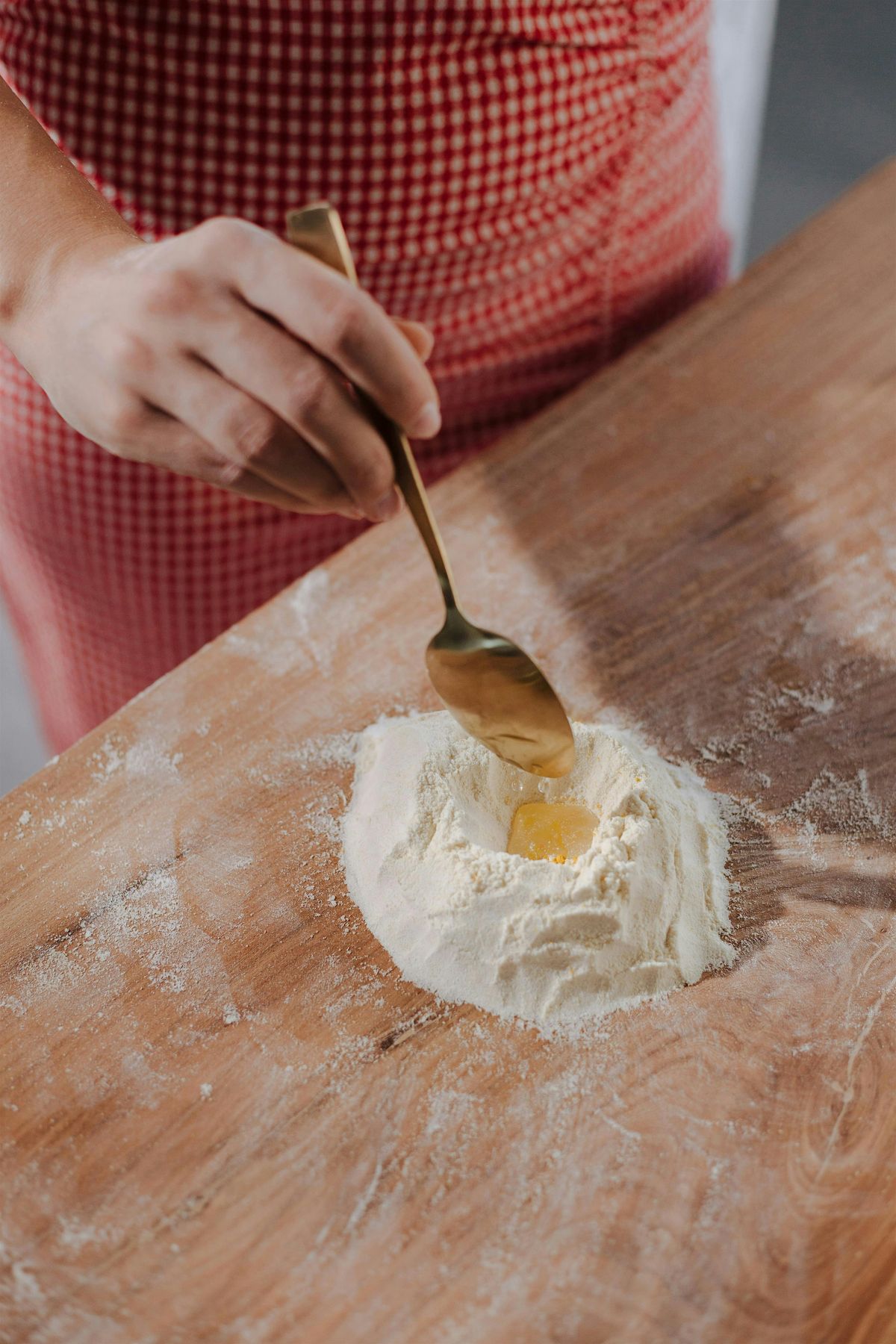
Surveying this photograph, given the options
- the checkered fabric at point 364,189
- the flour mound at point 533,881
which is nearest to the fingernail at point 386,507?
the flour mound at point 533,881

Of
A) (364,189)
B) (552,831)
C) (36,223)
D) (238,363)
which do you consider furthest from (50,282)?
(552,831)

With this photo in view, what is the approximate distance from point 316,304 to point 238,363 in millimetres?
46

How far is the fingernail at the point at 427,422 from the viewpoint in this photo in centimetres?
54

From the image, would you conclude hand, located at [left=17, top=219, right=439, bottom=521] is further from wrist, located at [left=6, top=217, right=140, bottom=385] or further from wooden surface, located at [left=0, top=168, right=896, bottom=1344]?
wooden surface, located at [left=0, top=168, right=896, bottom=1344]

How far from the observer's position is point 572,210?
2.82 feet

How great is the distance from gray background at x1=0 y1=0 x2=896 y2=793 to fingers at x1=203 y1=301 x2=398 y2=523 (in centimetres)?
183

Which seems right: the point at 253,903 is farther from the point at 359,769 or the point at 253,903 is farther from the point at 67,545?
the point at 67,545

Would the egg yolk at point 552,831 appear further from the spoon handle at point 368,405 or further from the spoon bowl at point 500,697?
the spoon handle at point 368,405

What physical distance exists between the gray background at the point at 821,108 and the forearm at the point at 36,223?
1.75 metres

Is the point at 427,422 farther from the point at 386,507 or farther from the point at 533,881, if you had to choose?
the point at 533,881

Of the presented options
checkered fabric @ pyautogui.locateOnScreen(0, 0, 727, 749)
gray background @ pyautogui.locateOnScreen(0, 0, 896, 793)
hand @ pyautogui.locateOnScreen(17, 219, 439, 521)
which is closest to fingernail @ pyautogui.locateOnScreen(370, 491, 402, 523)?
hand @ pyautogui.locateOnScreen(17, 219, 439, 521)

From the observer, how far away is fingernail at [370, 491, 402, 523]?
57 centimetres

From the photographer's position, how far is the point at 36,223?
609 millimetres

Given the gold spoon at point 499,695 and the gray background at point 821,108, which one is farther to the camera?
the gray background at point 821,108
